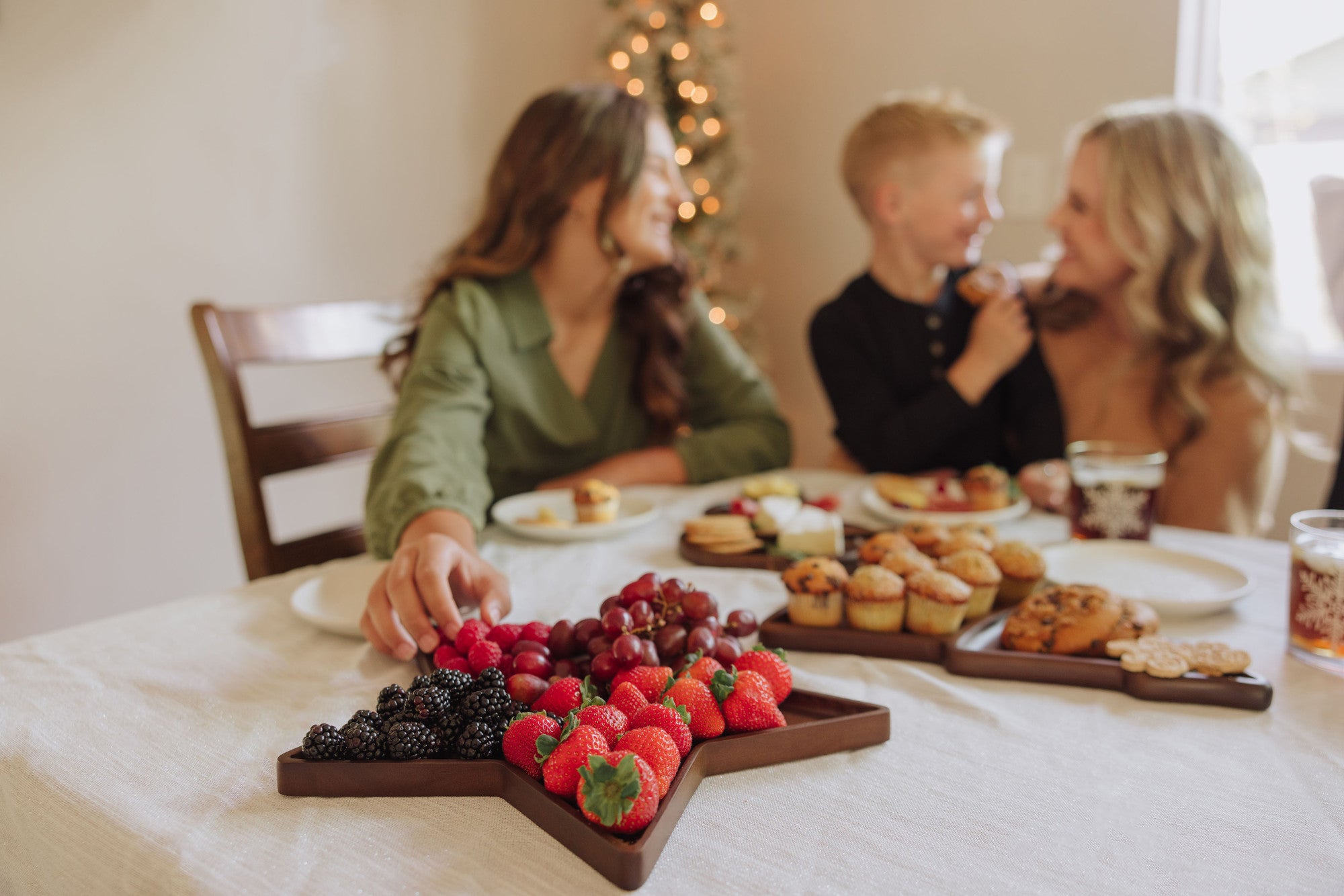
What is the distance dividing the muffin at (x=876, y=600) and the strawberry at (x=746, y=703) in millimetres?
237

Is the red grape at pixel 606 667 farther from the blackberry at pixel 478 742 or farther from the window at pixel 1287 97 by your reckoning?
the window at pixel 1287 97

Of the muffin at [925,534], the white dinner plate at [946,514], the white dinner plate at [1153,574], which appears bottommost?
the white dinner plate at [946,514]

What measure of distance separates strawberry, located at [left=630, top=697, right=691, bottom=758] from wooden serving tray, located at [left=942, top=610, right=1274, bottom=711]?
34cm

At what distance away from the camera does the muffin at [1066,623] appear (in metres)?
0.97

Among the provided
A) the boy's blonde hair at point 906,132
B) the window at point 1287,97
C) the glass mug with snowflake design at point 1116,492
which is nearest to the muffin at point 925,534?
the glass mug with snowflake design at point 1116,492

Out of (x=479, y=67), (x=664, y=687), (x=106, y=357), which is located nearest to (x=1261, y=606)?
(x=664, y=687)

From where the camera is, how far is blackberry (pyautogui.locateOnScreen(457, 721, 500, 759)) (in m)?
0.75

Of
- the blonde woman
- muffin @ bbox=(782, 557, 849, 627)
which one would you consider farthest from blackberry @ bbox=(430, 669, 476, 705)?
the blonde woman

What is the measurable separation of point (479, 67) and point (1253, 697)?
3246mm

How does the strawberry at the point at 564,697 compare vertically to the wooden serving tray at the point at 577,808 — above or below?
above

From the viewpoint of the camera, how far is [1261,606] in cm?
114

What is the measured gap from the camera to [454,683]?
792mm

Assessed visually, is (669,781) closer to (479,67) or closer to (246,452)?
(246,452)

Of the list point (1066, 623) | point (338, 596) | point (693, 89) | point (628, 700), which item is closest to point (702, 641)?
point (628, 700)
